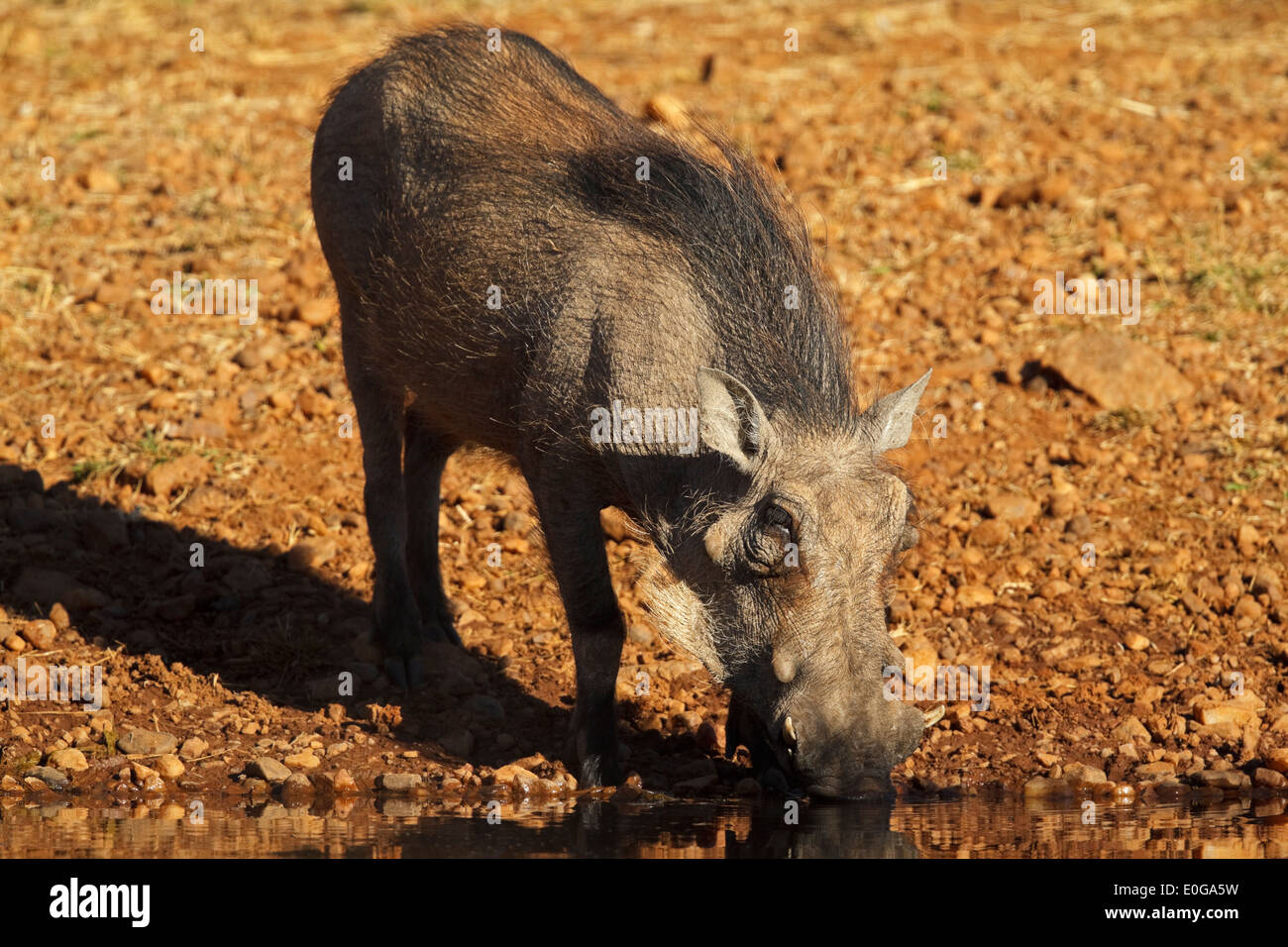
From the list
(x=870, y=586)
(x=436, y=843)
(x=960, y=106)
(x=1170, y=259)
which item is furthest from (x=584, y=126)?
(x=960, y=106)

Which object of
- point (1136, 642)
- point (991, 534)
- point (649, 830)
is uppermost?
point (991, 534)

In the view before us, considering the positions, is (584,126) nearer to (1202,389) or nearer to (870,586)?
(870,586)

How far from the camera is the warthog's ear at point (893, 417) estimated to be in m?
4.32

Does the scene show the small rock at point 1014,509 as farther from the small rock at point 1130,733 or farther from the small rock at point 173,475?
the small rock at point 173,475

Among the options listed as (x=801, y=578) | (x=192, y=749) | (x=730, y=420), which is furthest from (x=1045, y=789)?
(x=192, y=749)

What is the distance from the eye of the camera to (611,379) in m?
4.51

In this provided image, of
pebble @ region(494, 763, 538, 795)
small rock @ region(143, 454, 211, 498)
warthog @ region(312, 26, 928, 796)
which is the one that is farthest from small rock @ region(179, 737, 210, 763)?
small rock @ region(143, 454, 211, 498)

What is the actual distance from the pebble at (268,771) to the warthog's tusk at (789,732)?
1.55m

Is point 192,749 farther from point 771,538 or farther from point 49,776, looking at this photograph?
point 771,538

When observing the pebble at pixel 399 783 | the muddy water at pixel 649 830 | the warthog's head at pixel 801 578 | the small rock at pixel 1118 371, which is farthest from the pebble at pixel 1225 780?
the small rock at pixel 1118 371

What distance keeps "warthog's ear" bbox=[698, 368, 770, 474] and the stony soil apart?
0.64m

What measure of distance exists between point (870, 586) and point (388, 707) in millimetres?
1838

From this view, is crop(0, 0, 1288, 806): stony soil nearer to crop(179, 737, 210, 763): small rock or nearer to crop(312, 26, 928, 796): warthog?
crop(179, 737, 210, 763): small rock

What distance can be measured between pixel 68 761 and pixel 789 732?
2.16 m
